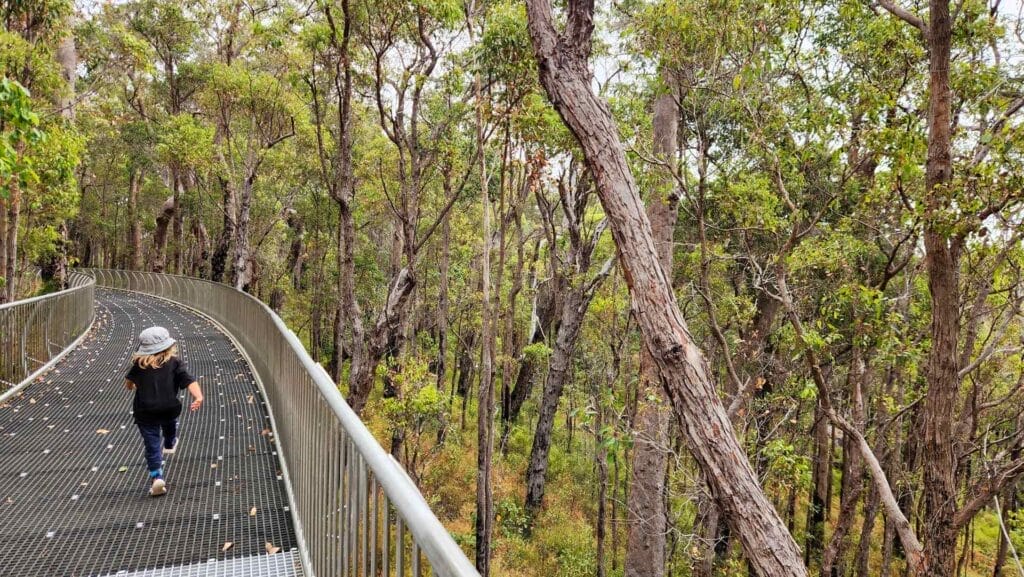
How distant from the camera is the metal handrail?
5.80ft

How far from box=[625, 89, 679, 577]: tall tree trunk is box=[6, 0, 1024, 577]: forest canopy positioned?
0.16 ft

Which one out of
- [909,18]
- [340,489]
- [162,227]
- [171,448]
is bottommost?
[171,448]

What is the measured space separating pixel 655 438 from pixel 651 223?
125 inches

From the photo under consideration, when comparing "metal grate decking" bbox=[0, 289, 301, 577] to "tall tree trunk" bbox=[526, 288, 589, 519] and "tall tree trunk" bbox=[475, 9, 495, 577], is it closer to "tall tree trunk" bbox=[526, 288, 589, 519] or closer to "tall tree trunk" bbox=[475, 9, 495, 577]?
"tall tree trunk" bbox=[475, 9, 495, 577]

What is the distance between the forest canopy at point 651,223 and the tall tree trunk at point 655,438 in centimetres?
5

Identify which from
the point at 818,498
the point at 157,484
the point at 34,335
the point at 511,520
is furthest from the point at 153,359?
the point at 818,498

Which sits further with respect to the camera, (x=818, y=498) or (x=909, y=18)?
(x=818, y=498)

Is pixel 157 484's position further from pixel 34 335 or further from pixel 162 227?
pixel 162 227

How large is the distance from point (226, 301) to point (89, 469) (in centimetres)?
894

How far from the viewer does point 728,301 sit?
36.9ft

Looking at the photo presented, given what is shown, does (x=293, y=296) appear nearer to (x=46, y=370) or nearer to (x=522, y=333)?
(x=522, y=333)

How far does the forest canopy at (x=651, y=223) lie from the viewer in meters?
5.07

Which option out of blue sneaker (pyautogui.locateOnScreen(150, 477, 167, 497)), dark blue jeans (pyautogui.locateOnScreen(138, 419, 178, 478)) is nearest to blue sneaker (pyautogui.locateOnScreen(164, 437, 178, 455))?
dark blue jeans (pyautogui.locateOnScreen(138, 419, 178, 478))

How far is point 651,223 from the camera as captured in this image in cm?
856
